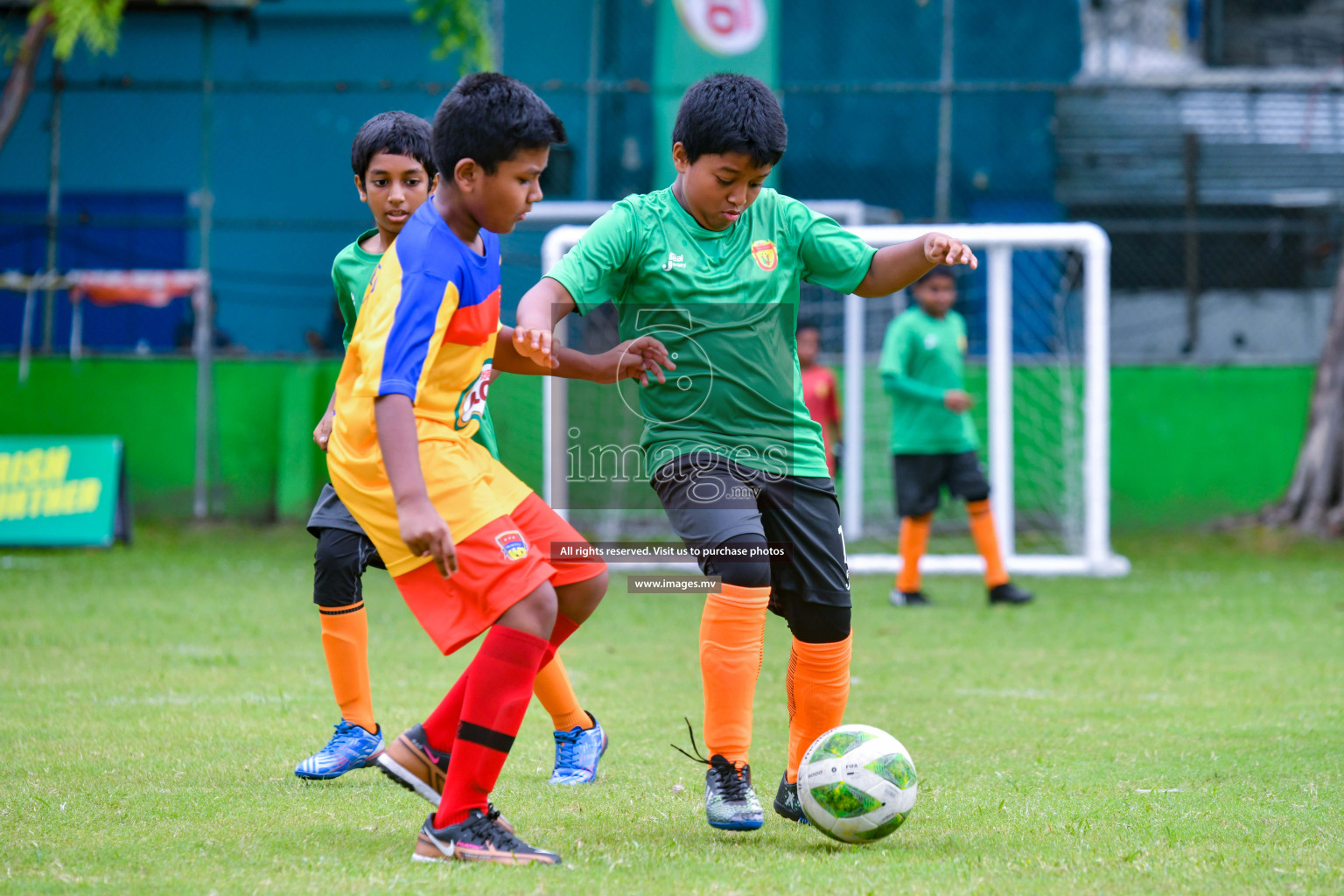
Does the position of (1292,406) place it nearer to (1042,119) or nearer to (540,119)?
(1042,119)

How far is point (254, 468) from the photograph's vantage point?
12.8 m

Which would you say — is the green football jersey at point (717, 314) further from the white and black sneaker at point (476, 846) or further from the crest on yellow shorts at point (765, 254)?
the white and black sneaker at point (476, 846)

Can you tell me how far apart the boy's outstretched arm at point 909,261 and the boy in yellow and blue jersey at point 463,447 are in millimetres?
402

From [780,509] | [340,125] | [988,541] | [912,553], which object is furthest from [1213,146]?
[780,509]

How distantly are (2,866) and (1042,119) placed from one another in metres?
13.2

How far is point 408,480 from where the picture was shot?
2.87 m

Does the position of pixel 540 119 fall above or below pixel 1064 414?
above

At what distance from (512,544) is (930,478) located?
5.80 meters

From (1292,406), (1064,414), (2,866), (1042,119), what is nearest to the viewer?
(2,866)

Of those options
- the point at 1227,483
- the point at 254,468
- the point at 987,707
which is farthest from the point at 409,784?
the point at 1227,483

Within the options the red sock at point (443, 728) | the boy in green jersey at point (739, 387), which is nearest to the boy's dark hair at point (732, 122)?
the boy in green jersey at point (739, 387)

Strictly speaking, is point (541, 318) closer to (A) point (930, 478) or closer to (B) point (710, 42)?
(A) point (930, 478)

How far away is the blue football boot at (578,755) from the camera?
3.98 metres

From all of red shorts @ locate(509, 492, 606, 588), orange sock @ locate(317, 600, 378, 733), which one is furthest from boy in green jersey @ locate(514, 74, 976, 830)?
orange sock @ locate(317, 600, 378, 733)
